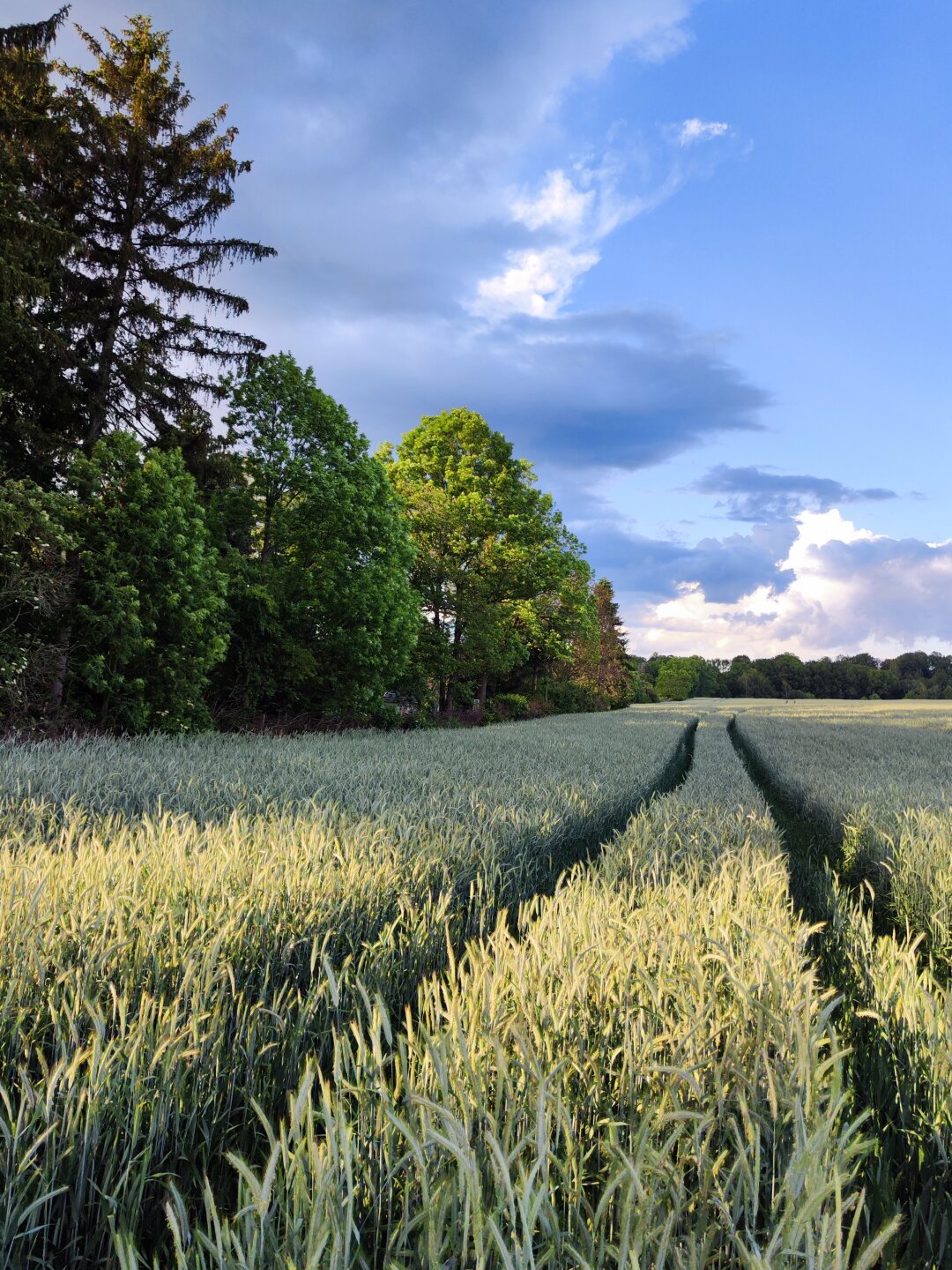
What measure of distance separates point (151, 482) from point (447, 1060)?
1350 centimetres

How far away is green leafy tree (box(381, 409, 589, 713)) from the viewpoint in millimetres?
24734

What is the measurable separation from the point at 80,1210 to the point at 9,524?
35.7ft

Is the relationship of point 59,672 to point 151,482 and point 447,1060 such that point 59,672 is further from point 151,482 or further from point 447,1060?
point 447,1060

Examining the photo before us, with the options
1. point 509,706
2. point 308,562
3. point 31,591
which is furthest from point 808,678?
point 31,591

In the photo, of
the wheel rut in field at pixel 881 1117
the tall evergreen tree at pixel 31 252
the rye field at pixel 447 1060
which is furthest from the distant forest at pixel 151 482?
the wheel rut in field at pixel 881 1117

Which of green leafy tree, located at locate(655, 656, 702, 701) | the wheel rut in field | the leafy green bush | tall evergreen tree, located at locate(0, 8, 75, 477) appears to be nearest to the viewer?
the wheel rut in field

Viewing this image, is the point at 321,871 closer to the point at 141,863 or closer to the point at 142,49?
the point at 141,863

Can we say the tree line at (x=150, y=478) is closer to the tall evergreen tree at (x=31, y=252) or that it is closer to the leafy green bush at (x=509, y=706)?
the tall evergreen tree at (x=31, y=252)

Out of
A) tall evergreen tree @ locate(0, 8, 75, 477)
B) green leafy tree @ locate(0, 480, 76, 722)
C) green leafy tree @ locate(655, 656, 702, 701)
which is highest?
tall evergreen tree @ locate(0, 8, 75, 477)

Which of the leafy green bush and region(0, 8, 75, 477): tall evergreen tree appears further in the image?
the leafy green bush

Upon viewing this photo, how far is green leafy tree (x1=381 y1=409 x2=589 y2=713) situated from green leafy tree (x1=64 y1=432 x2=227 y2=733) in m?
11.0

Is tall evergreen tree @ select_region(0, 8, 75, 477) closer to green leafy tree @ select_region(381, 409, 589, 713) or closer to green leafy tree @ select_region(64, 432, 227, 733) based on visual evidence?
green leafy tree @ select_region(64, 432, 227, 733)

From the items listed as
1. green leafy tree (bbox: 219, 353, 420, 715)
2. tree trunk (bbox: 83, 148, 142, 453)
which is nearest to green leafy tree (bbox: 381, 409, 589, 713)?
green leafy tree (bbox: 219, 353, 420, 715)

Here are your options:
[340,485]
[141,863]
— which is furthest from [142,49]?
[141,863]
